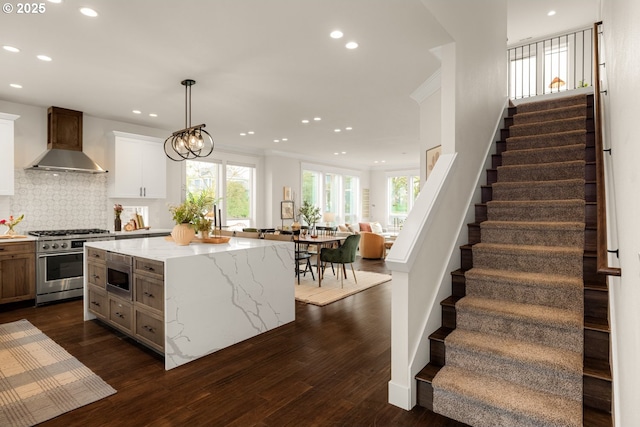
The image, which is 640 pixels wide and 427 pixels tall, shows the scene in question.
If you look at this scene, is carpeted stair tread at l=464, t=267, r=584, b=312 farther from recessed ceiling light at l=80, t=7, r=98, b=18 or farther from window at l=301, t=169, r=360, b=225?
window at l=301, t=169, r=360, b=225

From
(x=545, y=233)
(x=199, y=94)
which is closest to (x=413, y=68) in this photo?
(x=545, y=233)

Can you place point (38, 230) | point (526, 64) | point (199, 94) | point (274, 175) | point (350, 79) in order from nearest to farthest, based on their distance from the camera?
point (350, 79) → point (199, 94) → point (38, 230) → point (526, 64) → point (274, 175)

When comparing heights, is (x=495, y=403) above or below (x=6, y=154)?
below

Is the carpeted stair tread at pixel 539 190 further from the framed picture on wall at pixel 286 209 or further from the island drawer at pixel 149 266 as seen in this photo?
the framed picture on wall at pixel 286 209

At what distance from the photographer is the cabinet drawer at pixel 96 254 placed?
148 inches

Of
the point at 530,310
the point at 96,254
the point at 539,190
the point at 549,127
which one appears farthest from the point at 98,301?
the point at 549,127

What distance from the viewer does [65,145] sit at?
5383mm

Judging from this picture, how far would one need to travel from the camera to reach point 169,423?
2186 millimetres

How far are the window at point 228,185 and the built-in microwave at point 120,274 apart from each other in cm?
404

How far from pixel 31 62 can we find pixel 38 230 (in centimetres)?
274

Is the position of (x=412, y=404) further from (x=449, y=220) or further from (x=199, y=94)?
(x=199, y=94)

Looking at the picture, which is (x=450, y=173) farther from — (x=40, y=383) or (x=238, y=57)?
(x=40, y=383)

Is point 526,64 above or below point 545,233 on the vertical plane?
above

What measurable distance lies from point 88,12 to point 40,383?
294cm
